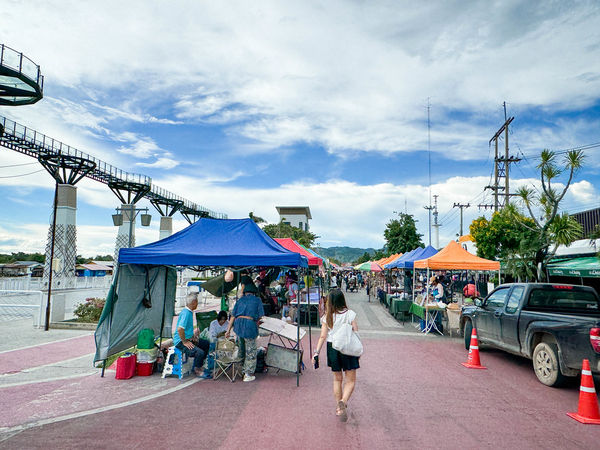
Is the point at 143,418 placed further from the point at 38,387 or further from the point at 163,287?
the point at 163,287

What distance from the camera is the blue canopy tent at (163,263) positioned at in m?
7.44

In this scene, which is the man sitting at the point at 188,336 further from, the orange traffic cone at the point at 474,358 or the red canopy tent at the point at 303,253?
the red canopy tent at the point at 303,253

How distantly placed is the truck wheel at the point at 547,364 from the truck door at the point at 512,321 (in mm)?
606

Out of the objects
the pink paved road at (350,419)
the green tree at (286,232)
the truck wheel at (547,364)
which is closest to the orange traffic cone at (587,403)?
the pink paved road at (350,419)

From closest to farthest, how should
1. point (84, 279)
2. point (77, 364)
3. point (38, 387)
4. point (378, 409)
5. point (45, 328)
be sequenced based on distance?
1. point (378, 409)
2. point (38, 387)
3. point (77, 364)
4. point (45, 328)
5. point (84, 279)

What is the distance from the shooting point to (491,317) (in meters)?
8.93

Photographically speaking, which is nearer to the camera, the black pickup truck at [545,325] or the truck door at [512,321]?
the black pickup truck at [545,325]

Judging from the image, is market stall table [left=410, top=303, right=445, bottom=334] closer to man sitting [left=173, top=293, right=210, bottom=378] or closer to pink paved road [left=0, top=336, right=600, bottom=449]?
pink paved road [left=0, top=336, right=600, bottom=449]

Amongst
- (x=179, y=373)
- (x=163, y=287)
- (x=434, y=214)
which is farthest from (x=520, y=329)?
(x=434, y=214)

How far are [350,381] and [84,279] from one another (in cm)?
2970

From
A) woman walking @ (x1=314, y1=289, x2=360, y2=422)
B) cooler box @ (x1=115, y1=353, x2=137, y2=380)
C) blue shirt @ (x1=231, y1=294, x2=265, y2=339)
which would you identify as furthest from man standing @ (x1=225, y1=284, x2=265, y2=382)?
woman walking @ (x1=314, y1=289, x2=360, y2=422)

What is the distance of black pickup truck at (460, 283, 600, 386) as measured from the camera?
20.5ft

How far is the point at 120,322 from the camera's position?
7.89 meters

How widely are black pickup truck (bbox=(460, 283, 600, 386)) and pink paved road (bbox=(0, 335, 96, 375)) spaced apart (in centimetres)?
959
